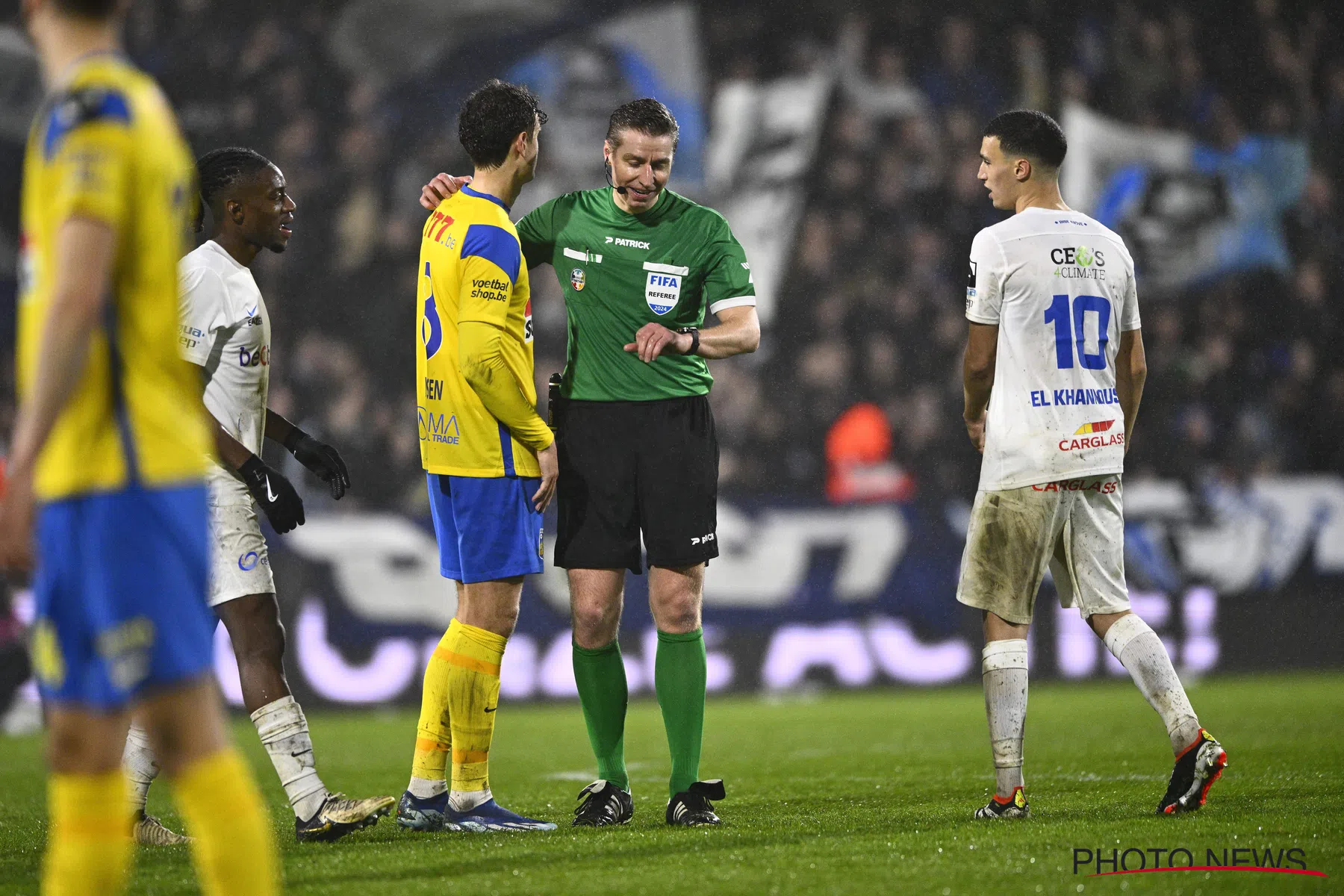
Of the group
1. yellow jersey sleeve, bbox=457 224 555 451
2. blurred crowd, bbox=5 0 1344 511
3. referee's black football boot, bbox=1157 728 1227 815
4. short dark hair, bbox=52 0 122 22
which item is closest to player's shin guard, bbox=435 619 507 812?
yellow jersey sleeve, bbox=457 224 555 451

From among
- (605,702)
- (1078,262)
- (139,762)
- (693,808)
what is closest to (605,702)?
(605,702)

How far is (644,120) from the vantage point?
468 cm

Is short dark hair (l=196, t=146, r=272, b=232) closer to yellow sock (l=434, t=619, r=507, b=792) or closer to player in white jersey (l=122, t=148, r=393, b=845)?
player in white jersey (l=122, t=148, r=393, b=845)

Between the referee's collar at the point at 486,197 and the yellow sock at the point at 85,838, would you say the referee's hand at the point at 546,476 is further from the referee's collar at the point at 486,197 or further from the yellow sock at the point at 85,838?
the yellow sock at the point at 85,838

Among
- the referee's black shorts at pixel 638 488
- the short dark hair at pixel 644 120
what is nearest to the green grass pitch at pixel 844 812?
the referee's black shorts at pixel 638 488

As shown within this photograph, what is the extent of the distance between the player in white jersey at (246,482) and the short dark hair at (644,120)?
3.76 ft

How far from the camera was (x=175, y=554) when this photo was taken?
7.92 feet

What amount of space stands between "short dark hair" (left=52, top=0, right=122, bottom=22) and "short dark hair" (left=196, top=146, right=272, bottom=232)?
212cm

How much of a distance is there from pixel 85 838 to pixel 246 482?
2000mm

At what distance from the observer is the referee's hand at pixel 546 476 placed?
4.56 m

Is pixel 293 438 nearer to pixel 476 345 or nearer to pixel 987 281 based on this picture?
pixel 476 345

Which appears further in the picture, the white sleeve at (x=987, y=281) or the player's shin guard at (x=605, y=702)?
the player's shin guard at (x=605, y=702)

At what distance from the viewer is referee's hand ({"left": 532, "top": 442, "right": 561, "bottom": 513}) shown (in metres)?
4.56

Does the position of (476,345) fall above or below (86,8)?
below
